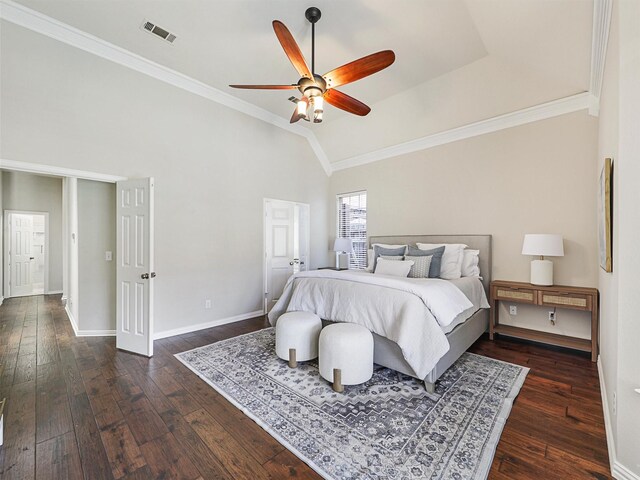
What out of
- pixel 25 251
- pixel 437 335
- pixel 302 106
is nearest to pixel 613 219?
pixel 437 335

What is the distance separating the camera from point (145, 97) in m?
3.53

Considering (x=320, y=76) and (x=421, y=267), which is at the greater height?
(x=320, y=76)

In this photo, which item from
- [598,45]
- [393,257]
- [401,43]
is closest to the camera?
[598,45]

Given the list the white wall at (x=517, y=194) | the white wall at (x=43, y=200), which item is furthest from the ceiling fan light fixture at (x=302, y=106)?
the white wall at (x=43, y=200)

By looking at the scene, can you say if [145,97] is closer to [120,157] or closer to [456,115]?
[120,157]

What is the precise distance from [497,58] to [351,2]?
1870 millimetres

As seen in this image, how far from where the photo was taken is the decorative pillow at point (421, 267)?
12.1ft

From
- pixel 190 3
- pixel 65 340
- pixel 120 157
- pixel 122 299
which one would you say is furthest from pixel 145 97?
Result: pixel 65 340

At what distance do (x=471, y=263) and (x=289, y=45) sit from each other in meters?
3.42

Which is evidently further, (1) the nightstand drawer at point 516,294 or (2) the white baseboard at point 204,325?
(2) the white baseboard at point 204,325

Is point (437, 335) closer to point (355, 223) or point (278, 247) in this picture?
point (278, 247)

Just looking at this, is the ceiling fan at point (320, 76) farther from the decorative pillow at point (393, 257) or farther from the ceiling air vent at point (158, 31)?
the decorative pillow at point (393, 257)

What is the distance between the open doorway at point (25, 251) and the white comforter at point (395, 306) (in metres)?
7.40

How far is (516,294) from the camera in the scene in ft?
11.2
